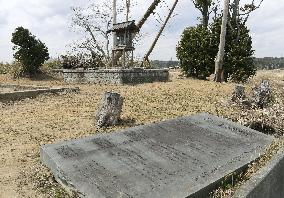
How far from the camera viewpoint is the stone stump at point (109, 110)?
23.3ft

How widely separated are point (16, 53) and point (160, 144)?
14.5m

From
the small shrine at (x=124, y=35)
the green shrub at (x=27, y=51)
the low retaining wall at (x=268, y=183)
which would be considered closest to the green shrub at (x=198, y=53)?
the small shrine at (x=124, y=35)

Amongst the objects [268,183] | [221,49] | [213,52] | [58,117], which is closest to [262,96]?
[268,183]

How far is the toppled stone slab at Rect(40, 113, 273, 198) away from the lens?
383 centimetres

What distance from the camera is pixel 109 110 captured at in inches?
285

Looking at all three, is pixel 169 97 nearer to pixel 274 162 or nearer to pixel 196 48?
pixel 274 162

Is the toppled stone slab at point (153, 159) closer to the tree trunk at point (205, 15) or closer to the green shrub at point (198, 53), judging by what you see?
the green shrub at point (198, 53)

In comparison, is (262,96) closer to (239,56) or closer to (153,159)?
(153,159)

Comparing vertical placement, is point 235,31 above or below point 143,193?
above

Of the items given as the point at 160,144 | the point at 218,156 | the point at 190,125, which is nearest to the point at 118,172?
the point at 160,144

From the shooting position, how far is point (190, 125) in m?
6.26

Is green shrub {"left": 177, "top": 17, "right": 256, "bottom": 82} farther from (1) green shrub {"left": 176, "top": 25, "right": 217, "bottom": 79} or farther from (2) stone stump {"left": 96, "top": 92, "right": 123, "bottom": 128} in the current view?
(2) stone stump {"left": 96, "top": 92, "right": 123, "bottom": 128}

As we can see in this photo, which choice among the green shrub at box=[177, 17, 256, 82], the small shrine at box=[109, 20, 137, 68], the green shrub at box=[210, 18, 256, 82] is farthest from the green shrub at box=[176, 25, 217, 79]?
the small shrine at box=[109, 20, 137, 68]

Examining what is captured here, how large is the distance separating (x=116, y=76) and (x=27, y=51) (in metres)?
5.65
